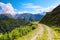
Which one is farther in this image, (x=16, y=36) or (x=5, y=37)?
(x=16, y=36)

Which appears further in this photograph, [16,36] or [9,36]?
[16,36]

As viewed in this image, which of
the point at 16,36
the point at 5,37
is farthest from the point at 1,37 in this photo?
the point at 16,36

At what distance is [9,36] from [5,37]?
148cm

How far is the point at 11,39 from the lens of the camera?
37.2m

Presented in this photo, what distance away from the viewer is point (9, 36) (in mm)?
37750

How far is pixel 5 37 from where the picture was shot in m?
36.5

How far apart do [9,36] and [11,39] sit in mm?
954

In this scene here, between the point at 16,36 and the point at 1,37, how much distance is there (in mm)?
4905

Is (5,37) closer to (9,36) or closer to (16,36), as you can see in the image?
(9,36)

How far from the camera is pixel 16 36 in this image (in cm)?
A: 4031

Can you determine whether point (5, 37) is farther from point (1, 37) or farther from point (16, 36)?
point (16, 36)

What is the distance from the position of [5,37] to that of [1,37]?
0.88 metres

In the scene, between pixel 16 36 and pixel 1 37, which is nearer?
pixel 1 37

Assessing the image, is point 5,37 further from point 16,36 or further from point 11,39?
point 16,36
